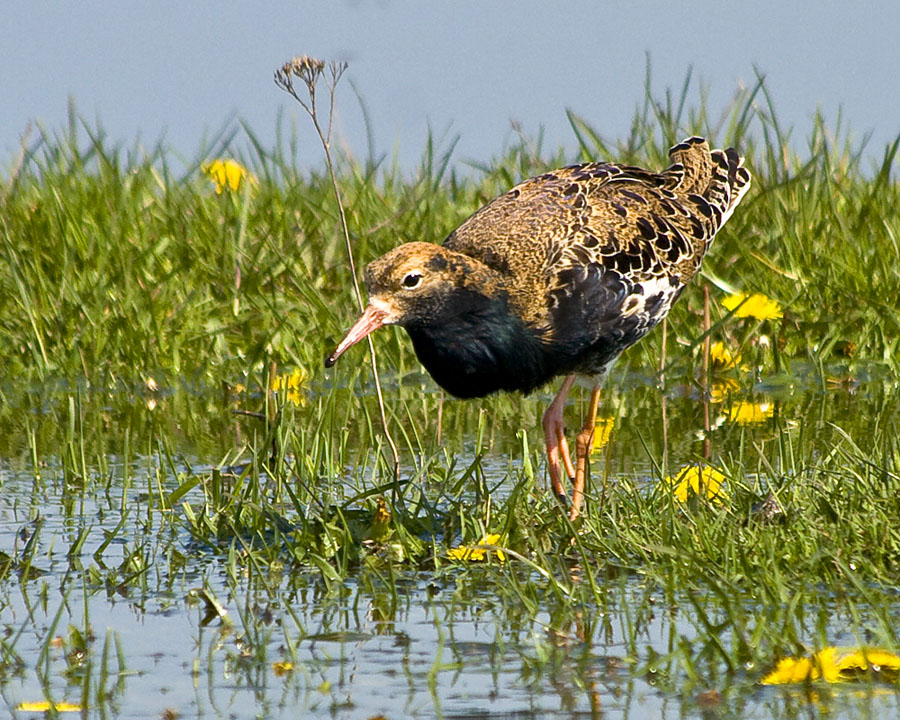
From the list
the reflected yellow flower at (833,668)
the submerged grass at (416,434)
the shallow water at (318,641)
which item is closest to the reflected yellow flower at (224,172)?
the submerged grass at (416,434)

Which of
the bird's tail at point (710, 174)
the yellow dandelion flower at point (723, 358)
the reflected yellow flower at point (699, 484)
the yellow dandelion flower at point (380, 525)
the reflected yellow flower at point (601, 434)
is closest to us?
the yellow dandelion flower at point (380, 525)

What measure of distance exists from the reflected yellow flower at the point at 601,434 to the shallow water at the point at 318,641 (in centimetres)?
242

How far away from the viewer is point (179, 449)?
763 cm

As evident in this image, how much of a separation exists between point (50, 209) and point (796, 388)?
515 cm

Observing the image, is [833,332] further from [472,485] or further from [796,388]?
[472,485]

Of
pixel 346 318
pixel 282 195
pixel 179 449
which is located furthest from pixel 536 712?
pixel 282 195

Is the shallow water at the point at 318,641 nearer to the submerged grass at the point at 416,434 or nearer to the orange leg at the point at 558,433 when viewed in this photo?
the submerged grass at the point at 416,434

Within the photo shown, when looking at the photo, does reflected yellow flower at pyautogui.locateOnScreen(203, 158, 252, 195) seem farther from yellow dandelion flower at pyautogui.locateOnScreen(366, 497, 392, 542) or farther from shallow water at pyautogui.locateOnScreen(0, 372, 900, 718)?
yellow dandelion flower at pyautogui.locateOnScreen(366, 497, 392, 542)

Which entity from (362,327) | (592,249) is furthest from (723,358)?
(362,327)

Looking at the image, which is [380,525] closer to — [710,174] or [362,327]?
[362,327]

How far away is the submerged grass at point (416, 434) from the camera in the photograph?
5004mm

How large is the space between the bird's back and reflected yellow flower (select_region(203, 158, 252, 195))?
3.67 m

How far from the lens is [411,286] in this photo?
6207mm

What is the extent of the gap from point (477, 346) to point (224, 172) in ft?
19.2
